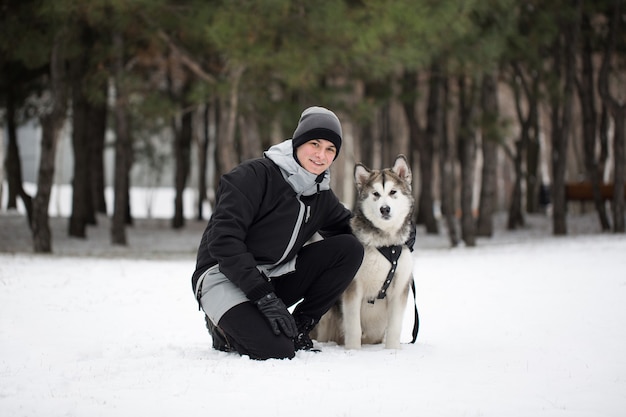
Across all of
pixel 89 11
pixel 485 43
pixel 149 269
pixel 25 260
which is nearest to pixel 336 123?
pixel 149 269

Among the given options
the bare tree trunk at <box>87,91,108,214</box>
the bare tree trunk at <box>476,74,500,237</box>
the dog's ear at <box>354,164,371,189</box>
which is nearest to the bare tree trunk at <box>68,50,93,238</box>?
the bare tree trunk at <box>87,91,108,214</box>

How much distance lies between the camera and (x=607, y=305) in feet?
21.7

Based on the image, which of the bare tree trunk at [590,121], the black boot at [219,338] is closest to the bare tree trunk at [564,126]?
the bare tree trunk at [590,121]

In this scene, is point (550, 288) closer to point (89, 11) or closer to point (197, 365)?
point (197, 365)

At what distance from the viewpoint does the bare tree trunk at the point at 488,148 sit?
1477cm

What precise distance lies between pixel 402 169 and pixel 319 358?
145 cm

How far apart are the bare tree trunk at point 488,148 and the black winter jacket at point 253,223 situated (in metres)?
10.8

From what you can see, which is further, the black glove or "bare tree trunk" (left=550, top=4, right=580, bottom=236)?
"bare tree trunk" (left=550, top=4, right=580, bottom=236)

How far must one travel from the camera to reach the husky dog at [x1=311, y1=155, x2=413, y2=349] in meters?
4.71

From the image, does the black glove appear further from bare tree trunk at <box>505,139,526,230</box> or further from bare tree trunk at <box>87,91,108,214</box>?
bare tree trunk at <box>505,139,526,230</box>

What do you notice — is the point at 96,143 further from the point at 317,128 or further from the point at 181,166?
the point at 317,128

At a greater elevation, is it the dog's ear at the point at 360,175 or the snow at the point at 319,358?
the dog's ear at the point at 360,175

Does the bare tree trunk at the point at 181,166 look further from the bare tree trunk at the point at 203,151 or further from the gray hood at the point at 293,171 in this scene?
the gray hood at the point at 293,171

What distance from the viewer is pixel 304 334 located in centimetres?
471
